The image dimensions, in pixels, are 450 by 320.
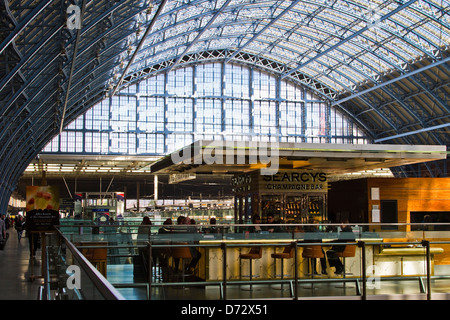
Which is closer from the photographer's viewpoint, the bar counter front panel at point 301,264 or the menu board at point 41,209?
the bar counter front panel at point 301,264

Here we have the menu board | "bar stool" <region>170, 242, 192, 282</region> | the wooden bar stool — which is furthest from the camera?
the menu board

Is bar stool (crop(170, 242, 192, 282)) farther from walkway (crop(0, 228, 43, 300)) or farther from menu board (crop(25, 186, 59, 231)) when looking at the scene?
menu board (crop(25, 186, 59, 231))

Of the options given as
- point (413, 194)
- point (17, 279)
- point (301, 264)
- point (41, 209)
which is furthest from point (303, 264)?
point (413, 194)

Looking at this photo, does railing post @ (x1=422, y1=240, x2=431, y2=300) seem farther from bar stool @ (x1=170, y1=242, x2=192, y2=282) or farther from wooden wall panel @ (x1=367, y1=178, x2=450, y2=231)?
wooden wall panel @ (x1=367, y1=178, x2=450, y2=231)

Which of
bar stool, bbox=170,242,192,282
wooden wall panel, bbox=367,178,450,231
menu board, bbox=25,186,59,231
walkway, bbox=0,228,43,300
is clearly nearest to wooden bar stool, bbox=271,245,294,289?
bar stool, bbox=170,242,192,282

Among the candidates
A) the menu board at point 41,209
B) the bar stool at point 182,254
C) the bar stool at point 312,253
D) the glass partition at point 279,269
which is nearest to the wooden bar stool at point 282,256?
the glass partition at point 279,269

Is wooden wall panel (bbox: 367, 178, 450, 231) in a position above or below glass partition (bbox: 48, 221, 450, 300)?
above

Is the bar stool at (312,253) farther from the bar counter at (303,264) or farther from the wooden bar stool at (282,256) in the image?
the wooden bar stool at (282,256)

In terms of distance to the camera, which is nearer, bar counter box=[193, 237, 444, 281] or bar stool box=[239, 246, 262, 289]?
bar counter box=[193, 237, 444, 281]

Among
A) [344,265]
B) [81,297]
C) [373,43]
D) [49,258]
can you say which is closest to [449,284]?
[344,265]

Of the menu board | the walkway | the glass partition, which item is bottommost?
the walkway

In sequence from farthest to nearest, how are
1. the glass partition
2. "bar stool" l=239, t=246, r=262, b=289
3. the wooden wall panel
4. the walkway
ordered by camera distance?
the wooden wall panel, the walkway, "bar stool" l=239, t=246, r=262, b=289, the glass partition

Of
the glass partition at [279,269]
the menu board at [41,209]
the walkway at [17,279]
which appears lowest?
the walkway at [17,279]
